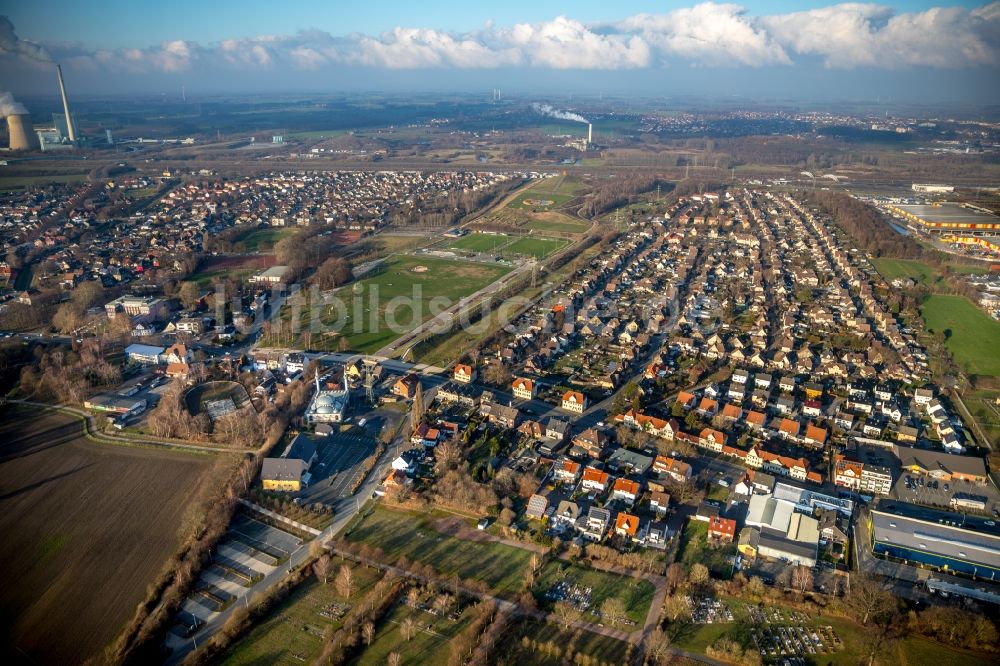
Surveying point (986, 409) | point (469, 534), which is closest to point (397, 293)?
point (469, 534)

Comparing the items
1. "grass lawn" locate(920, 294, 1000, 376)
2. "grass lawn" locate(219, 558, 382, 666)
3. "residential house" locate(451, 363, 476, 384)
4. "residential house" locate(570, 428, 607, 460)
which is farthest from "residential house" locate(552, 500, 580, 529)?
"grass lawn" locate(920, 294, 1000, 376)

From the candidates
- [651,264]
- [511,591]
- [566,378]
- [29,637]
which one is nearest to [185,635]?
[29,637]

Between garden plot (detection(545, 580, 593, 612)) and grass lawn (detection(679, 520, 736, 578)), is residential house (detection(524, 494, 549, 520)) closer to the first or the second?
garden plot (detection(545, 580, 593, 612))

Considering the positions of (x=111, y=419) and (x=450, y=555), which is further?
(x=111, y=419)

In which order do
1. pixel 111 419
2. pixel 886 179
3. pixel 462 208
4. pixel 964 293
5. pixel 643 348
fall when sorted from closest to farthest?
1. pixel 111 419
2. pixel 643 348
3. pixel 964 293
4. pixel 462 208
5. pixel 886 179

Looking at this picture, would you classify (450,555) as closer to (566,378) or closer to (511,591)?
(511,591)

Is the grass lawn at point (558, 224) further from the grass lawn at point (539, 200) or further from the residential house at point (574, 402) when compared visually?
the residential house at point (574, 402)

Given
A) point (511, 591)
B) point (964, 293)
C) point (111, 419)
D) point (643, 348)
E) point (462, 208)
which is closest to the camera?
point (511, 591)

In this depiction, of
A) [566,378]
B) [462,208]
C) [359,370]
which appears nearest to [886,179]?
[462,208]

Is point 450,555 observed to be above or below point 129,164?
below
